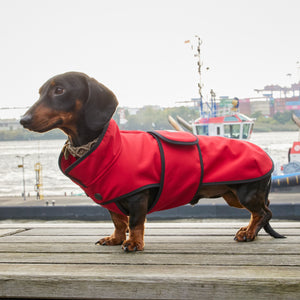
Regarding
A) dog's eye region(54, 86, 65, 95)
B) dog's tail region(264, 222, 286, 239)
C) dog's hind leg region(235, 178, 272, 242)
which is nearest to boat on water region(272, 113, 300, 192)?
dog's tail region(264, 222, 286, 239)

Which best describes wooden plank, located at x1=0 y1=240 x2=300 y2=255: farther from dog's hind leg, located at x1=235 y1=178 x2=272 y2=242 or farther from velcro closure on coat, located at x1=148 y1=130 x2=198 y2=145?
velcro closure on coat, located at x1=148 y1=130 x2=198 y2=145

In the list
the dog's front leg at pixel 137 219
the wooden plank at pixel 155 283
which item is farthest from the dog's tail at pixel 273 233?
the dog's front leg at pixel 137 219

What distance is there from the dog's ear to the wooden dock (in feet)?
2.22

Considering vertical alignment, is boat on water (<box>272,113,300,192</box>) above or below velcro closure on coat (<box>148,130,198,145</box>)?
below

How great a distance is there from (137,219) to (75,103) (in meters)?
0.66

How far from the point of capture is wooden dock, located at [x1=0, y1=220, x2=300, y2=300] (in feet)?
5.94

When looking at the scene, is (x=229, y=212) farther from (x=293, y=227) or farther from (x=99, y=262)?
(x=99, y=262)

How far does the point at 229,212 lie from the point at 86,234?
372 inches

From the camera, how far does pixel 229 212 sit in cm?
1191

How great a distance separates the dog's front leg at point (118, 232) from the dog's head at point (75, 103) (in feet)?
2.01

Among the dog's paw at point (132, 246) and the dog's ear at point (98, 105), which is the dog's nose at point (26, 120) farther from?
the dog's paw at point (132, 246)

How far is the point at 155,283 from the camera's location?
1.84m

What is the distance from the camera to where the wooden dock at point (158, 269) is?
1811 millimetres

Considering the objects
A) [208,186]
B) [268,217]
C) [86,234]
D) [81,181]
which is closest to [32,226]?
[86,234]
